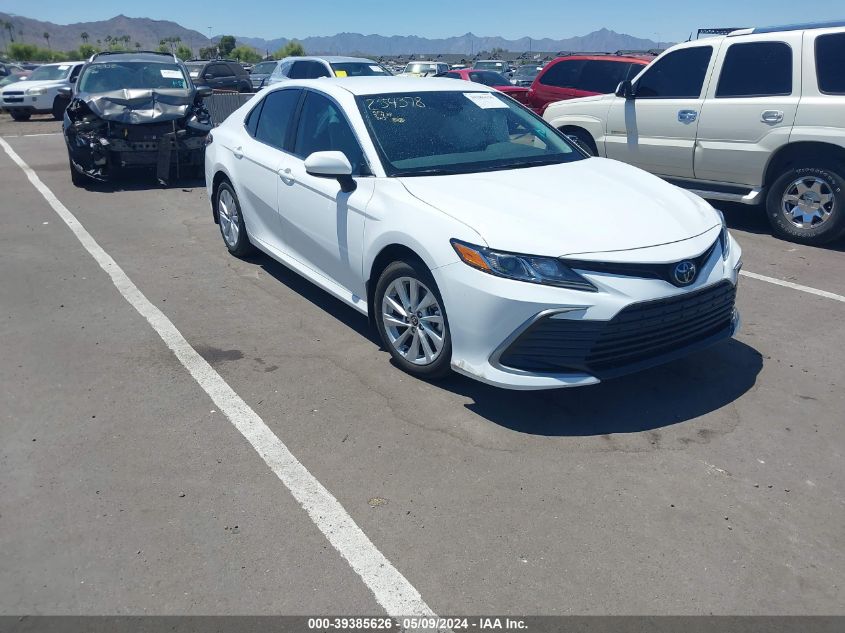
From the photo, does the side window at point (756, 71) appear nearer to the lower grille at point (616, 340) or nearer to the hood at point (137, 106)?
the lower grille at point (616, 340)

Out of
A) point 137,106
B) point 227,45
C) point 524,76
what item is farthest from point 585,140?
point 227,45

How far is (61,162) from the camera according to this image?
1324 centimetres

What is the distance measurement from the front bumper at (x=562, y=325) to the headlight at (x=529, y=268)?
4 centimetres

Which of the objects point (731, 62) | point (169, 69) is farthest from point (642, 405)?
point (169, 69)

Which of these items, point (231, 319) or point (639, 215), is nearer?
point (639, 215)

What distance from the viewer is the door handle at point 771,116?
732cm

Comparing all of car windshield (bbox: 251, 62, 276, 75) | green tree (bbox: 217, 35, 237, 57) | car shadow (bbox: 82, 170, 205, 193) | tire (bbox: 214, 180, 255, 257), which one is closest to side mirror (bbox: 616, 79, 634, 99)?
tire (bbox: 214, 180, 255, 257)

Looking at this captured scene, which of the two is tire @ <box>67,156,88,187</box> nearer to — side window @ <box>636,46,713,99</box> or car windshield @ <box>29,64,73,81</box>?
side window @ <box>636,46,713,99</box>

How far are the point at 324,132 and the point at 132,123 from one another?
5.73 meters

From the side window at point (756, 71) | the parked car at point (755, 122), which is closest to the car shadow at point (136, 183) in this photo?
the parked car at point (755, 122)

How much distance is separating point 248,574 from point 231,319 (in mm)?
2907

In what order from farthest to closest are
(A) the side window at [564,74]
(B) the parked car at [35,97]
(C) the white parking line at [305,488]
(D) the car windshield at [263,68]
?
(D) the car windshield at [263,68], (B) the parked car at [35,97], (A) the side window at [564,74], (C) the white parking line at [305,488]

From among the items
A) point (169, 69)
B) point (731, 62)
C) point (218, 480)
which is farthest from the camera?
point (169, 69)

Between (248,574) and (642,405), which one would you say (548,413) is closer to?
(642,405)
